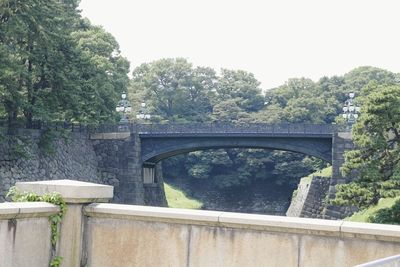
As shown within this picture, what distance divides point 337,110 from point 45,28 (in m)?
51.7

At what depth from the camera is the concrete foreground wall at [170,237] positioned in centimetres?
632

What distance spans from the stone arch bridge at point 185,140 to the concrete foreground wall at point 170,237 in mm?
32865

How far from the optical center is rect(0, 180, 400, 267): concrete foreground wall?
249 inches

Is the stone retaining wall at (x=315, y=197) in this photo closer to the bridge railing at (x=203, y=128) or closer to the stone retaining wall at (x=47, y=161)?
the bridge railing at (x=203, y=128)

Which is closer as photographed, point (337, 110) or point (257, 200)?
point (257, 200)

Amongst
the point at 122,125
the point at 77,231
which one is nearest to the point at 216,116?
the point at 122,125

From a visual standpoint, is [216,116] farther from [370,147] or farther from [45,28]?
[370,147]

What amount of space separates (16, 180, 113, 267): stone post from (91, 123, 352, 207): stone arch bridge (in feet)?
108

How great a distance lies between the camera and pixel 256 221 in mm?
6672

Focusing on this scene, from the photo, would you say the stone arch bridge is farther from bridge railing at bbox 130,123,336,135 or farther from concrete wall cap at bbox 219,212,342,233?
concrete wall cap at bbox 219,212,342,233

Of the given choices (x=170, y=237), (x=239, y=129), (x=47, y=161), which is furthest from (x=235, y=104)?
(x=170, y=237)

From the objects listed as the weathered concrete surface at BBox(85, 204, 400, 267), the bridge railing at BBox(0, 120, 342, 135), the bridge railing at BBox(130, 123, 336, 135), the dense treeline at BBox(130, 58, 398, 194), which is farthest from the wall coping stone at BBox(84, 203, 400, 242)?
the dense treeline at BBox(130, 58, 398, 194)

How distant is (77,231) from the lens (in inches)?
300

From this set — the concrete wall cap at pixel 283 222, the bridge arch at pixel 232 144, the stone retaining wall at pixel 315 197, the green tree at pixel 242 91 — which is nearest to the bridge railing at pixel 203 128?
the bridge arch at pixel 232 144
